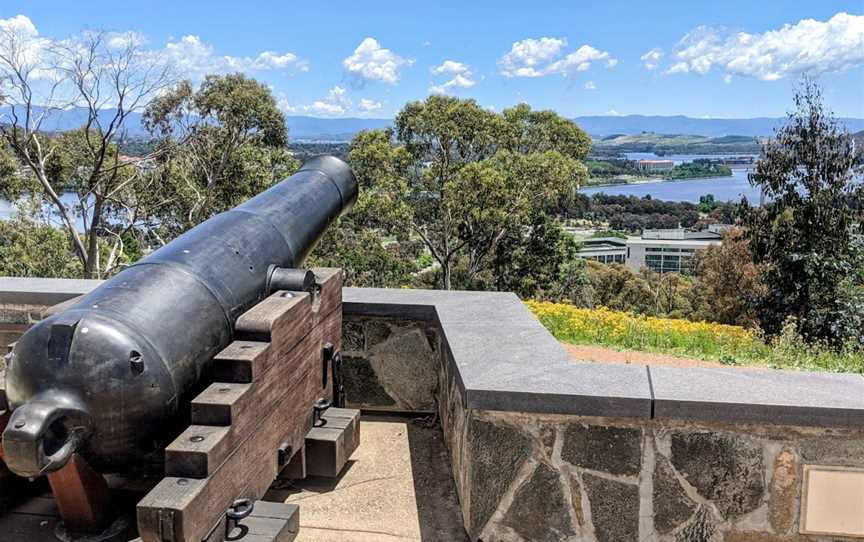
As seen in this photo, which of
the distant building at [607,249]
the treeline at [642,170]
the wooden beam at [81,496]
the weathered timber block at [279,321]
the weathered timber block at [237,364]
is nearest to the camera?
the wooden beam at [81,496]

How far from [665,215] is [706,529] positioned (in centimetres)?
8066

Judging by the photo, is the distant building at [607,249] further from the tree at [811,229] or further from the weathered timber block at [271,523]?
the weathered timber block at [271,523]

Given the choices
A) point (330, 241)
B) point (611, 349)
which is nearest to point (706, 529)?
point (611, 349)

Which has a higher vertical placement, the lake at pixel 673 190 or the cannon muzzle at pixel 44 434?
the cannon muzzle at pixel 44 434

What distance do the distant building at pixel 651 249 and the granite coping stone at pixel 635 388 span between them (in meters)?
56.5

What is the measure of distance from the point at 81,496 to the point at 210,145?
1561 cm

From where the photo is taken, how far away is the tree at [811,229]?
890 cm

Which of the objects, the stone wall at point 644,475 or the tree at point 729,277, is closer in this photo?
the stone wall at point 644,475

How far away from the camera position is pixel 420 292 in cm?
402

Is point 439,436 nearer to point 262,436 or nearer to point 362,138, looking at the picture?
point 262,436

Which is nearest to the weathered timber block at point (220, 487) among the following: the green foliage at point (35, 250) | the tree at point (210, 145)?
the tree at point (210, 145)

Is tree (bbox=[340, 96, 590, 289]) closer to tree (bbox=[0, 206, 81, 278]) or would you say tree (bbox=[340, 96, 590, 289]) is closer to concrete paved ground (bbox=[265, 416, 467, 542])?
tree (bbox=[0, 206, 81, 278])

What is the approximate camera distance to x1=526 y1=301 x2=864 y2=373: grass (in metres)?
4.77

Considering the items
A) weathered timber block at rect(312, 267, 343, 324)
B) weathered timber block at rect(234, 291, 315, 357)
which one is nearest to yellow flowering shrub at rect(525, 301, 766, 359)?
weathered timber block at rect(312, 267, 343, 324)
